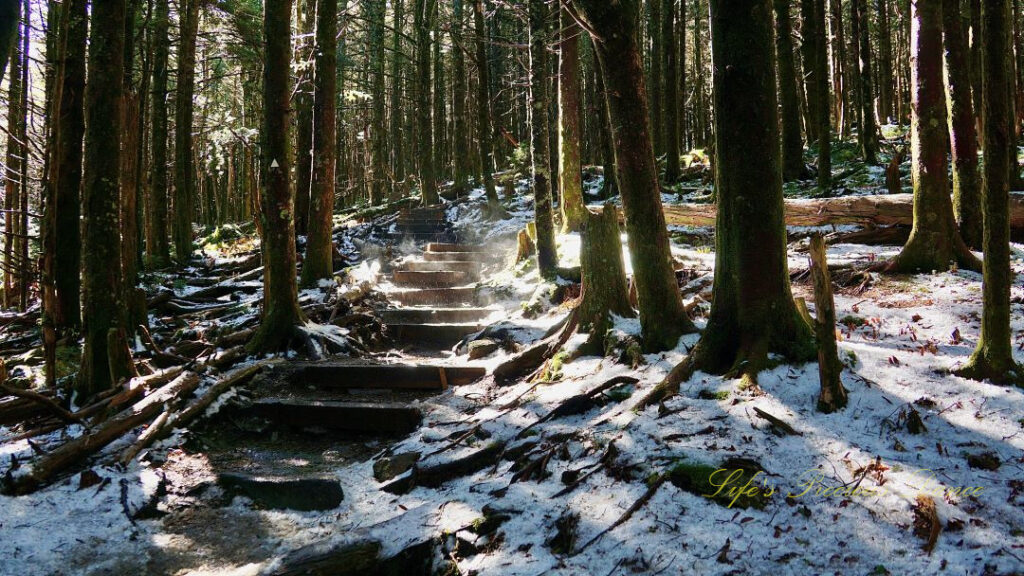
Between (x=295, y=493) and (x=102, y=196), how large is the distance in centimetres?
404

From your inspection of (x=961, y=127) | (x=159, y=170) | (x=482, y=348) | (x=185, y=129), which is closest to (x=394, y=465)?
(x=482, y=348)

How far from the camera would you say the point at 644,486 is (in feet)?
11.1

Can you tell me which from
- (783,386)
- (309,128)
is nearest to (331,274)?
(309,128)

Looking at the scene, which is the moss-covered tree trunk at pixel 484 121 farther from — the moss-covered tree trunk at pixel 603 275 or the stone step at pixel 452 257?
the moss-covered tree trunk at pixel 603 275

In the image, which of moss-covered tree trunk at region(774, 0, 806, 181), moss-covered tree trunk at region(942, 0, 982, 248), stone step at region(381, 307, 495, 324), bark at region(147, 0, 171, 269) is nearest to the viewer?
moss-covered tree trunk at region(942, 0, 982, 248)

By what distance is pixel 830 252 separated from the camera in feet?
29.1

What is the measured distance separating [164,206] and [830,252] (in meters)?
15.9

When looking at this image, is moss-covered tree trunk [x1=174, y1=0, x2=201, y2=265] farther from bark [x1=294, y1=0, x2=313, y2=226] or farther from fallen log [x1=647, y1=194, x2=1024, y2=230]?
fallen log [x1=647, y1=194, x2=1024, y2=230]

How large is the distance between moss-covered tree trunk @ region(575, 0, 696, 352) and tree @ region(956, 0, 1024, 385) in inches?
89.4

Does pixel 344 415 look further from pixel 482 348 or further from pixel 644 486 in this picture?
pixel 644 486

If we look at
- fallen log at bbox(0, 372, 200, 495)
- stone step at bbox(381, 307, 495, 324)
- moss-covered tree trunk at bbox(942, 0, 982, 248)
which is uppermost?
moss-covered tree trunk at bbox(942, 0, 982, 248)

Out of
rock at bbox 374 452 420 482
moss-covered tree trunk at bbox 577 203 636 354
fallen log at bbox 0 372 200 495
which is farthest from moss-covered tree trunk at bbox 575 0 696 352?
fallen log at bbox 0 372 200 495

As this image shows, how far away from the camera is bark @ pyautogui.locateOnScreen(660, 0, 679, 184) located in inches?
769

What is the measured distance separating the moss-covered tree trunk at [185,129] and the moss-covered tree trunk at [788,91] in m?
15.1
